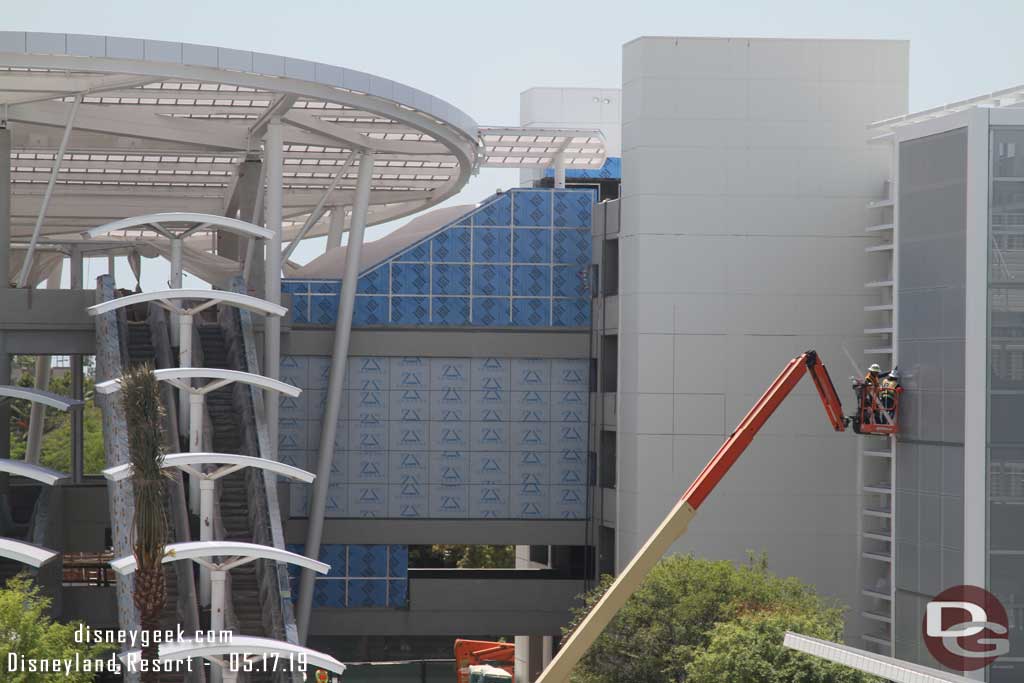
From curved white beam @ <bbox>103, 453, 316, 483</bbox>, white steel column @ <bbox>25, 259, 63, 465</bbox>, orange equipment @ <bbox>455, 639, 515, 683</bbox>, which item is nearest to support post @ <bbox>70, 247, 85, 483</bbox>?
white steel column @ <bbox>25, 259, 63, 465</bbox>

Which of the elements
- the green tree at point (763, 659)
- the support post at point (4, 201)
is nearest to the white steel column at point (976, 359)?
the green tree at point (763, 659)

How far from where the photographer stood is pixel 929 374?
105ft

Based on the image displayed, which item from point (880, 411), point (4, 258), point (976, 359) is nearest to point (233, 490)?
point (4, 258)

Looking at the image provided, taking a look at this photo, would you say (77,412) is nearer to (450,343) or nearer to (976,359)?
(450,343)

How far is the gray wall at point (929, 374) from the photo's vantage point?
3108 cm

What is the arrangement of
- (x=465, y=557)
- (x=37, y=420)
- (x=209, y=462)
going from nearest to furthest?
(x=209, y=462) → (x=37, y=420) → (x=465, y=557)

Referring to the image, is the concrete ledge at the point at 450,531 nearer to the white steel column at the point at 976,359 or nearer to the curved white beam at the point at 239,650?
the white steel column at the point at 976,359

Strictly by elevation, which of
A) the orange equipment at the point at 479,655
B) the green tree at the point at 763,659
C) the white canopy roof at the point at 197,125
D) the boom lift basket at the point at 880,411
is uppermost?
the white canopy roof at the point at 197,125

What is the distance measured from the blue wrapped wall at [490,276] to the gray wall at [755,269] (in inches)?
164

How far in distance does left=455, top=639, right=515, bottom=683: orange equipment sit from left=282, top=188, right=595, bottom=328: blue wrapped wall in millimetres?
14116

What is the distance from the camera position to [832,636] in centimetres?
3016

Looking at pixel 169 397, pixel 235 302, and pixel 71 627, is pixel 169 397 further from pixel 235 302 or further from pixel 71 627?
pixel 71 627

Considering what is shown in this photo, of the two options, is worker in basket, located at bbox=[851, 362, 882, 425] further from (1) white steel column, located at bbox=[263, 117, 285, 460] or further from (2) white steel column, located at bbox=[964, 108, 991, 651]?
(1) white steel column, located at bbox=[263, 117, 285, 460]

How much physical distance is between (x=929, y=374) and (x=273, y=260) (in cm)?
1638
